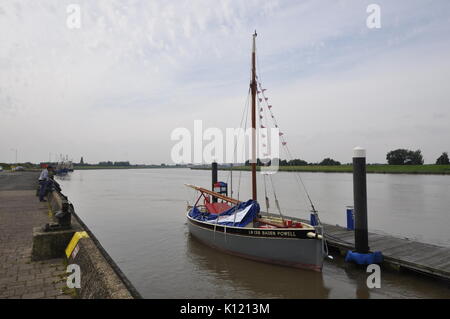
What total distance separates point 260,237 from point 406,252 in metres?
5.54

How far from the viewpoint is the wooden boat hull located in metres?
11.2

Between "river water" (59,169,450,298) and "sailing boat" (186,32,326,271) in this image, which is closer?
"river water" (59,169,450,298)

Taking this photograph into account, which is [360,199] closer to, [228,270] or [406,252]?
[406,252]

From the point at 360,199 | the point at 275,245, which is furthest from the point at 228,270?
the point at 360,199

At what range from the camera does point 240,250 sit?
42.8 feet

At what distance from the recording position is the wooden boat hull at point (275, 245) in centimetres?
1116

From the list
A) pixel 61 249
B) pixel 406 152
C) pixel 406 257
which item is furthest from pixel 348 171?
pixel 61 249

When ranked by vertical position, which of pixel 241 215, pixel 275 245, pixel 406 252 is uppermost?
pixel 241 215

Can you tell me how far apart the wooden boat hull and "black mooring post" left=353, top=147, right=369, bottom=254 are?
153 cm

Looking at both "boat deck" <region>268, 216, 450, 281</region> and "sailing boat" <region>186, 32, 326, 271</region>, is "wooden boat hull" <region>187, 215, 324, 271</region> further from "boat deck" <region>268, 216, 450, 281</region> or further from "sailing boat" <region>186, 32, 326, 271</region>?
"boat deck" <region>268, 216, 450, 281</region>

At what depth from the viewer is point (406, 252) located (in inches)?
454

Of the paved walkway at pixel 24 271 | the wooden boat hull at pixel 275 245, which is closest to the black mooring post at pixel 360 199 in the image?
the wooden boat hull at pixel 275 245

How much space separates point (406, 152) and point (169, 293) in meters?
→ 133

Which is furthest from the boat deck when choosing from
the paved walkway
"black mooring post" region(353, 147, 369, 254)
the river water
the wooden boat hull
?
the paved walkway
